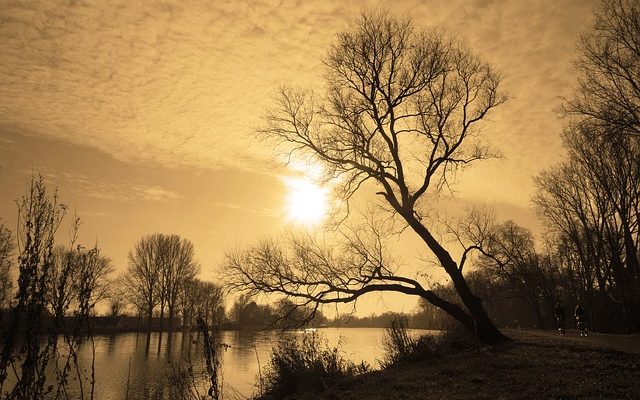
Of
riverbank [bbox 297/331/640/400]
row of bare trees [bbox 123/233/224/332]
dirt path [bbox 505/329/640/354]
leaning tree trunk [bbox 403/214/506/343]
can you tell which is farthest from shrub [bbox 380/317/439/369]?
row of bare trees [bbox 123/233/224/332]

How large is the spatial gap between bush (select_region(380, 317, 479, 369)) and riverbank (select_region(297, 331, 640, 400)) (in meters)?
1.01

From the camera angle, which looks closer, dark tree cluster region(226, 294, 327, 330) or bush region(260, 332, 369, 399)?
bush region(260, 332, 369, 399)

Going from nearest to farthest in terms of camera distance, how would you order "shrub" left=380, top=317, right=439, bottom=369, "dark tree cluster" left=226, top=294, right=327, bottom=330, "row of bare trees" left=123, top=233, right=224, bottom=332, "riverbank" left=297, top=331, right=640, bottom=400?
"riverbank" left=297, top=331, right=640, bottom=400
"shrub" left=380, top=317, right=439, bottom=369
"dark tree cluster" left=226, top=294, right=327, bottom=330
"row of bare trees" left=123, top=233, right=224, bottom=332

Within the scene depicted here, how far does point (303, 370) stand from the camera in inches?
520

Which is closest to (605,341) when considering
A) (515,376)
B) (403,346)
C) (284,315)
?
(403,346)

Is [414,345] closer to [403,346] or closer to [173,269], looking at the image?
[403,346]

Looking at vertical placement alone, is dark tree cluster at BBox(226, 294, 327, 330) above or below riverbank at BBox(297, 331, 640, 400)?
above

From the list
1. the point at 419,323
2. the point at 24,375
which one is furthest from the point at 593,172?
the point at 419,323

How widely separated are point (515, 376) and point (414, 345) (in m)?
5.91

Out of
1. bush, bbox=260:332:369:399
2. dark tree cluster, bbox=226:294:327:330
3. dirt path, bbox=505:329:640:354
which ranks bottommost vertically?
bush, bbox=260:332:369:399

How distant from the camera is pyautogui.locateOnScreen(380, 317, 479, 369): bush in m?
14.7

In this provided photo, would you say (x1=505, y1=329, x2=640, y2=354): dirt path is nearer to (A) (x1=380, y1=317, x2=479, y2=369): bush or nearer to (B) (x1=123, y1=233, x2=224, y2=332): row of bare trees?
(A) (x1=380, y1=317, x2=479, y2=369): bush

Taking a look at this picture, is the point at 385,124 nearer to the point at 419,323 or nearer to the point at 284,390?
the point at 284,390

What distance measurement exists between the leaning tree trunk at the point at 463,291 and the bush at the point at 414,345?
561 millimetres
